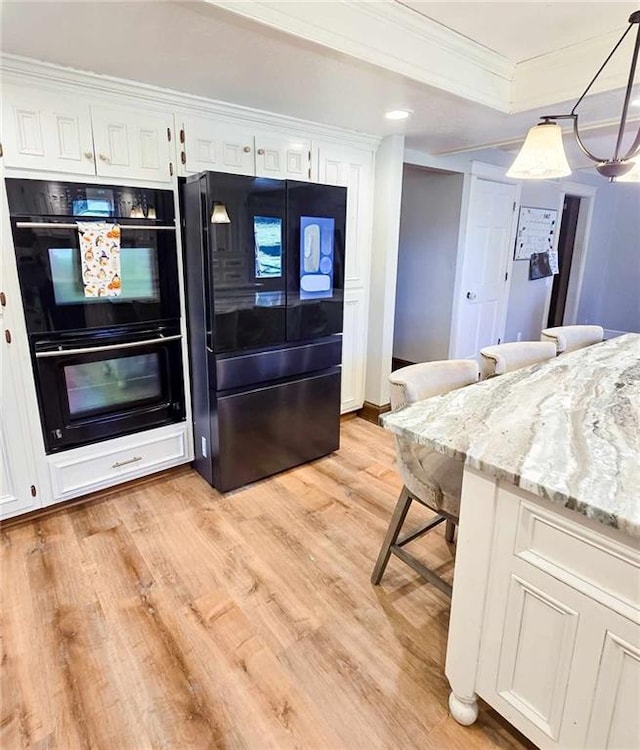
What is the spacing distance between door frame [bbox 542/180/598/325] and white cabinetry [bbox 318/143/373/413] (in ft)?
10.6

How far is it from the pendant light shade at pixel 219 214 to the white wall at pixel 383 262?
148 centimetres

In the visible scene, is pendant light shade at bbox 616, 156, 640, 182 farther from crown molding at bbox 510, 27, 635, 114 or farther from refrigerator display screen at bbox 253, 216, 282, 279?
refrigerator display screen at bbox 253, 216, 282, 279

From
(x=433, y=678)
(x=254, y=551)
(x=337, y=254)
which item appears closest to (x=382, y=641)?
(x=433, y=678)

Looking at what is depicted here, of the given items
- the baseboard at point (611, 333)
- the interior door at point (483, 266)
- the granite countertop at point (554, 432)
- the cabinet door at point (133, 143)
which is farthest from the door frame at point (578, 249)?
the cabinet door at point (133, 143)

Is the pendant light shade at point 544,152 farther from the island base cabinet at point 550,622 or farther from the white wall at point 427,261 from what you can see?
the white wall at point 427,261

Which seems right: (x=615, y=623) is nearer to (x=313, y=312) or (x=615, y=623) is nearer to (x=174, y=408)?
(x=313, y=312)

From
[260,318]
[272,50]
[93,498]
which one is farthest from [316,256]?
[93,498]

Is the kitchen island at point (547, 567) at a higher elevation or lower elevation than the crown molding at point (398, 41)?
lower

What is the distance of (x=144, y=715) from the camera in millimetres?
1410

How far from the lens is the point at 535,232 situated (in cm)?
501

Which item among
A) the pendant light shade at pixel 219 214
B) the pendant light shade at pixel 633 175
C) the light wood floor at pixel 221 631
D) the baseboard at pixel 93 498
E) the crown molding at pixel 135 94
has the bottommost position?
the light wood floor at pixel 221 631

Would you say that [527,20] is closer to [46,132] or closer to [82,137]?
[82,137]

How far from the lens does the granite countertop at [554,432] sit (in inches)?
38.0

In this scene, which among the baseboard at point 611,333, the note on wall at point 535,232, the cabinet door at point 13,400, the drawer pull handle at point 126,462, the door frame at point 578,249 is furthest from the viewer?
the baseboard at point 611,333
